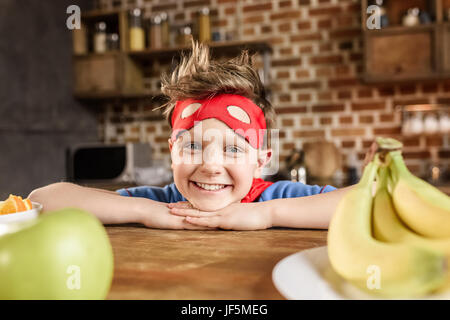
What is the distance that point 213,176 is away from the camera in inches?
34.3

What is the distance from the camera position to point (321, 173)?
2512 mm

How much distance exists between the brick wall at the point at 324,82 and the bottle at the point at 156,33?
0.32 metres

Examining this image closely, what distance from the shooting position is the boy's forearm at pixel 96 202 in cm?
81

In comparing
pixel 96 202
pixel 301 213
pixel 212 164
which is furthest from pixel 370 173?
pixel 96 202

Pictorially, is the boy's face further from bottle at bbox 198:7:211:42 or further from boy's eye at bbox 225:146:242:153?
bottle at bbox 198:7:211:42

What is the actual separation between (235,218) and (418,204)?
399mm

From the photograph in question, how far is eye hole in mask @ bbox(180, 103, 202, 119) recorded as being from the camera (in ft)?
2.93

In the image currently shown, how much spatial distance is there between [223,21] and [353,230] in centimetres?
272

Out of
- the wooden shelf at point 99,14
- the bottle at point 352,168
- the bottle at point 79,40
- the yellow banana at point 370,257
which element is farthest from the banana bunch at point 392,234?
the bottle at point 79,40

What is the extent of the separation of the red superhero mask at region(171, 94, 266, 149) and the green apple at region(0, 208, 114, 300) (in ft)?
1.86

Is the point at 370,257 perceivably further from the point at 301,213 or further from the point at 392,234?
the point at 301,213

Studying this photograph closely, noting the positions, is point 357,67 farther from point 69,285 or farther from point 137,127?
point 69,285

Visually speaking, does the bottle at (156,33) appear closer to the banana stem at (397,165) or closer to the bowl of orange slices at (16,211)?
the bowl of orange slices at (16,211)

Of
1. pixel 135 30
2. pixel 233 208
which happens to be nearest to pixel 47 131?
pixel 135 30
